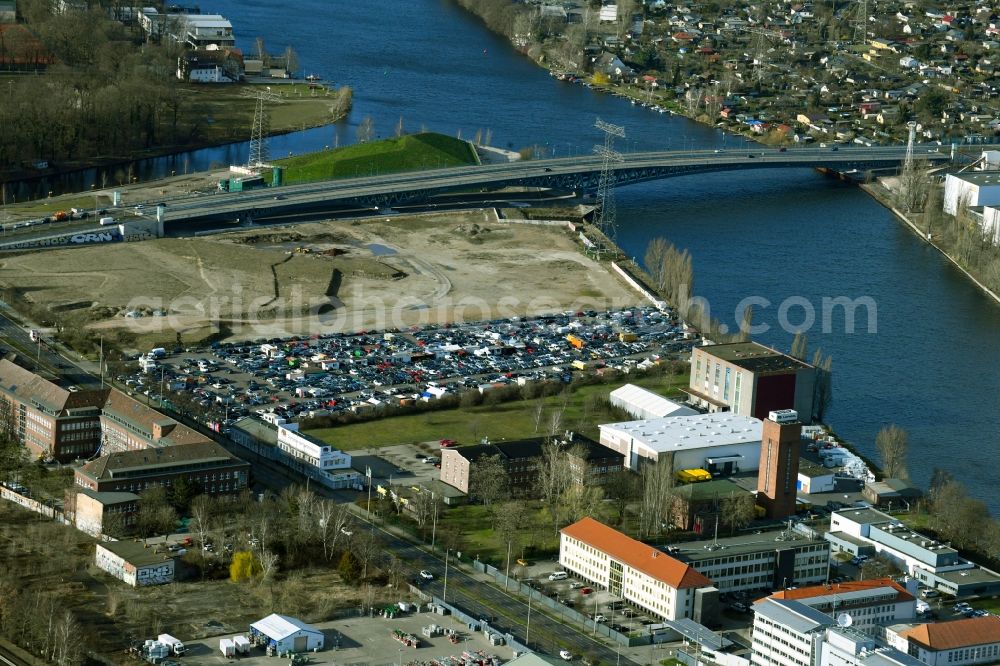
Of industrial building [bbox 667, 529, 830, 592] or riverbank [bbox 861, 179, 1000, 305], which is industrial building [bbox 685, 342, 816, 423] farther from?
riverbank [bbox 861, 179, 1000, 305]

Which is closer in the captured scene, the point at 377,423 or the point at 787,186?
the point at 377,423

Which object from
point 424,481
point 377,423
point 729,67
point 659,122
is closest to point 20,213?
point 377,423

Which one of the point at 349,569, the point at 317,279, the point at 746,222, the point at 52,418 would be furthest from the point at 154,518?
the point at 746,222

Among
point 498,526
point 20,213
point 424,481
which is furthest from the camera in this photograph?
point 20,213

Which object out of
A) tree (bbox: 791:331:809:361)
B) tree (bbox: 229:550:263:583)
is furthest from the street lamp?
tree (bbox: 791:331:809:361)

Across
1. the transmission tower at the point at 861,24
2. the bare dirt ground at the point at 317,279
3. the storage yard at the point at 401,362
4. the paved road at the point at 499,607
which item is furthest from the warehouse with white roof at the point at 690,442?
the transmission tower at the point at 861,24

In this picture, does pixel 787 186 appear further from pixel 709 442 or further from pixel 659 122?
pixel 709 442

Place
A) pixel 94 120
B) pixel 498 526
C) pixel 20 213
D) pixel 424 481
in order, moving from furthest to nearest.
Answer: pixel 94 120 < pixel 20 213 < pixel 424 481 < pixel 498 526
